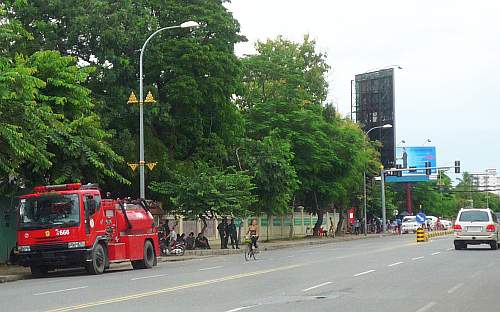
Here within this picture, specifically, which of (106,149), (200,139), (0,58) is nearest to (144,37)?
(200,139)

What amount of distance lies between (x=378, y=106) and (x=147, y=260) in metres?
65.3

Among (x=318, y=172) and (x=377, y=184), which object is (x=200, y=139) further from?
(x=377, y=184)

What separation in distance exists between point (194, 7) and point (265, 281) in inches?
979

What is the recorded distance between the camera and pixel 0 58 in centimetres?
2338

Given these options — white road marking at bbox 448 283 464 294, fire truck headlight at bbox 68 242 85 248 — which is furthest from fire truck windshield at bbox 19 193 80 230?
white road marking at bbox 448 283 464 294

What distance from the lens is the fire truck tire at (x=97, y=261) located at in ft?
81.0

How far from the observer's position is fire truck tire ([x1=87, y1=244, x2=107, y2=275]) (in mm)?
24683

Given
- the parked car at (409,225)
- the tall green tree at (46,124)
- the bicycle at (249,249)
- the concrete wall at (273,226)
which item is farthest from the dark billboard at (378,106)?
the tall green tree at (46,124)

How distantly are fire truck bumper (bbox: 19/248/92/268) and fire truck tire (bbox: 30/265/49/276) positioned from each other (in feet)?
2.47

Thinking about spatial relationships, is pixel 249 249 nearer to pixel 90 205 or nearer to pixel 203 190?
pixel 203 190

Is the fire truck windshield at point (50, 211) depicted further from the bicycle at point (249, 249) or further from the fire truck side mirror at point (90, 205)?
the bicycle at point (249, 249)

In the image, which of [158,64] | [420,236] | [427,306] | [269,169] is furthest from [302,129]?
[427,306]

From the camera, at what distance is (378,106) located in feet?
295

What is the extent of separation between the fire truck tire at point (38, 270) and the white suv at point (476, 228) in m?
18.4
